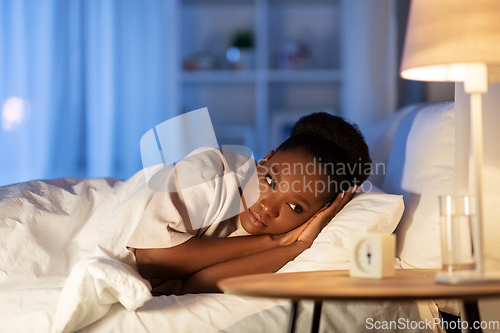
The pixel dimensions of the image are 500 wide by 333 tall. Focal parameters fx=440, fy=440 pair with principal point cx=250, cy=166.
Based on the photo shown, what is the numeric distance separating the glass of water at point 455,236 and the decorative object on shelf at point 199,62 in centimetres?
235

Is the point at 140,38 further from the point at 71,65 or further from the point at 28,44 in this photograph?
the point at 28,44

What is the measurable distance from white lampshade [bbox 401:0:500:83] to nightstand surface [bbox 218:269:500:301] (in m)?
0.36

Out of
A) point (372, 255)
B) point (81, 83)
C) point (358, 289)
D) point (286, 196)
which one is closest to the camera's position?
point (358, 289)

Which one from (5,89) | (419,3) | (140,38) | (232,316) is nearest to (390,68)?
(140,38)

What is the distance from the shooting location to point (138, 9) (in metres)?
2.87

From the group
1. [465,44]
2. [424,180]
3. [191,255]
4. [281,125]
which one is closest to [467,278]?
[465,44]

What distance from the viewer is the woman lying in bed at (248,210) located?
1074 mm

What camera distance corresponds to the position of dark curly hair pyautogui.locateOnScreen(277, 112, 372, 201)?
4.01ft

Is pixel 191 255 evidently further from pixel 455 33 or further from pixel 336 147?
pixel 455 33

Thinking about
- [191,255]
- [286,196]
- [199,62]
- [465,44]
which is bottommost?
[191,255]

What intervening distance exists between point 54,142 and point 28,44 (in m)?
0.63

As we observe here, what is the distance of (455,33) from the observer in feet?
2.36

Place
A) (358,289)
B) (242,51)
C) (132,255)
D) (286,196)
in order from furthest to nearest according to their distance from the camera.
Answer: (242,51) < (286,196) < (132,255) < (358,289)

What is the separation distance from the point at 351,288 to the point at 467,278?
0.20 m
